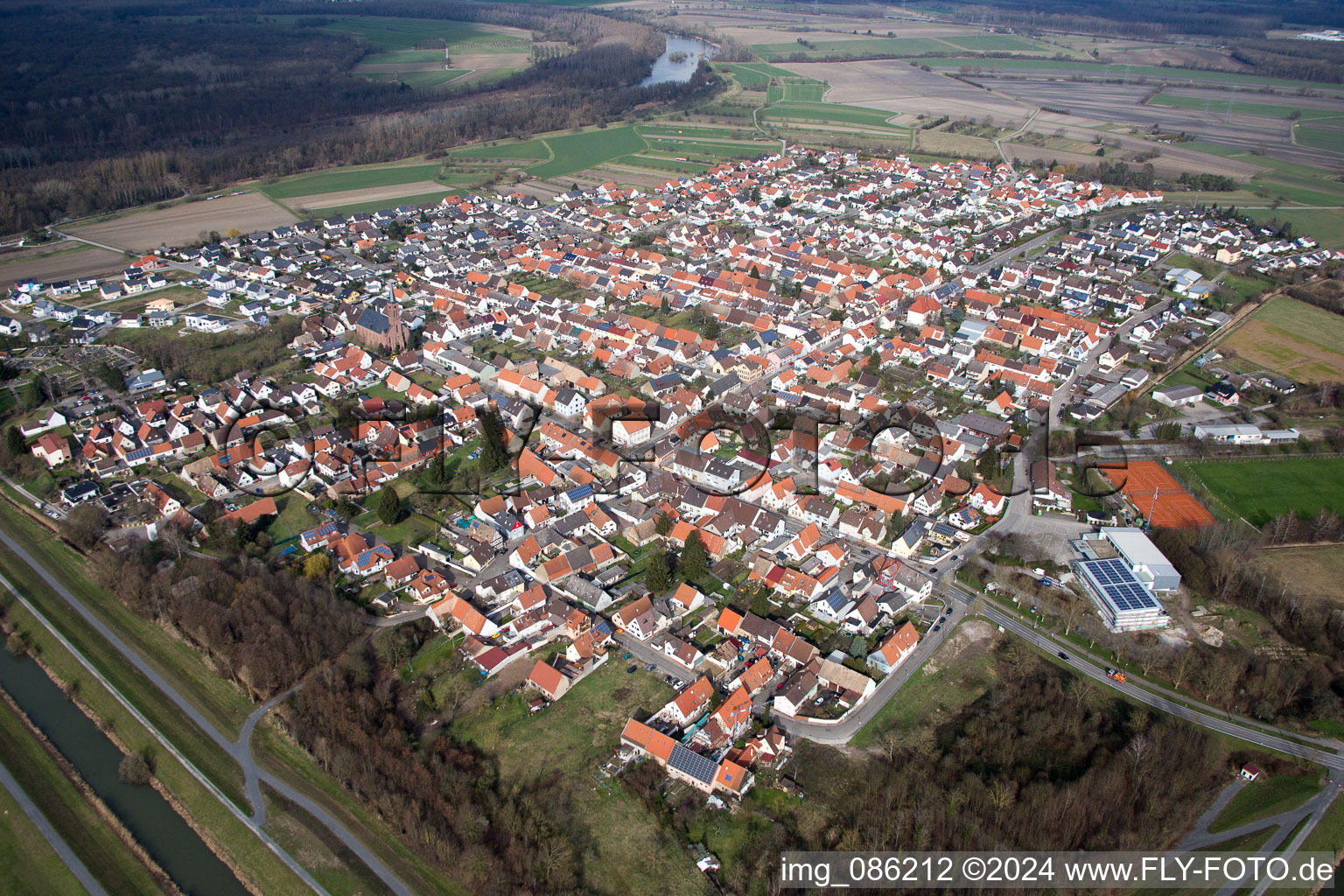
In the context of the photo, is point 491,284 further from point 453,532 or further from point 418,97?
point 418,97

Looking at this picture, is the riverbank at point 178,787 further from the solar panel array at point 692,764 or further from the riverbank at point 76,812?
the solar panel array at point 692,764

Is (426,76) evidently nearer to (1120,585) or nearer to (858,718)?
(1120,585)

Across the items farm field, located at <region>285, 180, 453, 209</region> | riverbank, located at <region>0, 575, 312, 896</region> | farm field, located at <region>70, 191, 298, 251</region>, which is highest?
farm field, located at <region>285, 180, 453, 209</region>

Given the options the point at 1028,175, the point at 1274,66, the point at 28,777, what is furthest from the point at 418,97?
the point at 1274,66

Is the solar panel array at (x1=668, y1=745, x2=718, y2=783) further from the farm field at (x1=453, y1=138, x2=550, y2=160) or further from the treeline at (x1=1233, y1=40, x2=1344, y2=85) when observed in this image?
the treeline at (x1=1233, y1=40, x2=1344, y2=85)

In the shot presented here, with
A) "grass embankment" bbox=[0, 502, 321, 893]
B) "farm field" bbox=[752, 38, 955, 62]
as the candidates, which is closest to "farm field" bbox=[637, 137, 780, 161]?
"farm field" bbox=[752, 38, 955, 62]

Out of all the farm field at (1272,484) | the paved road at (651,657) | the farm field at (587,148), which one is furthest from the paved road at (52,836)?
the farm field at (587,148)
